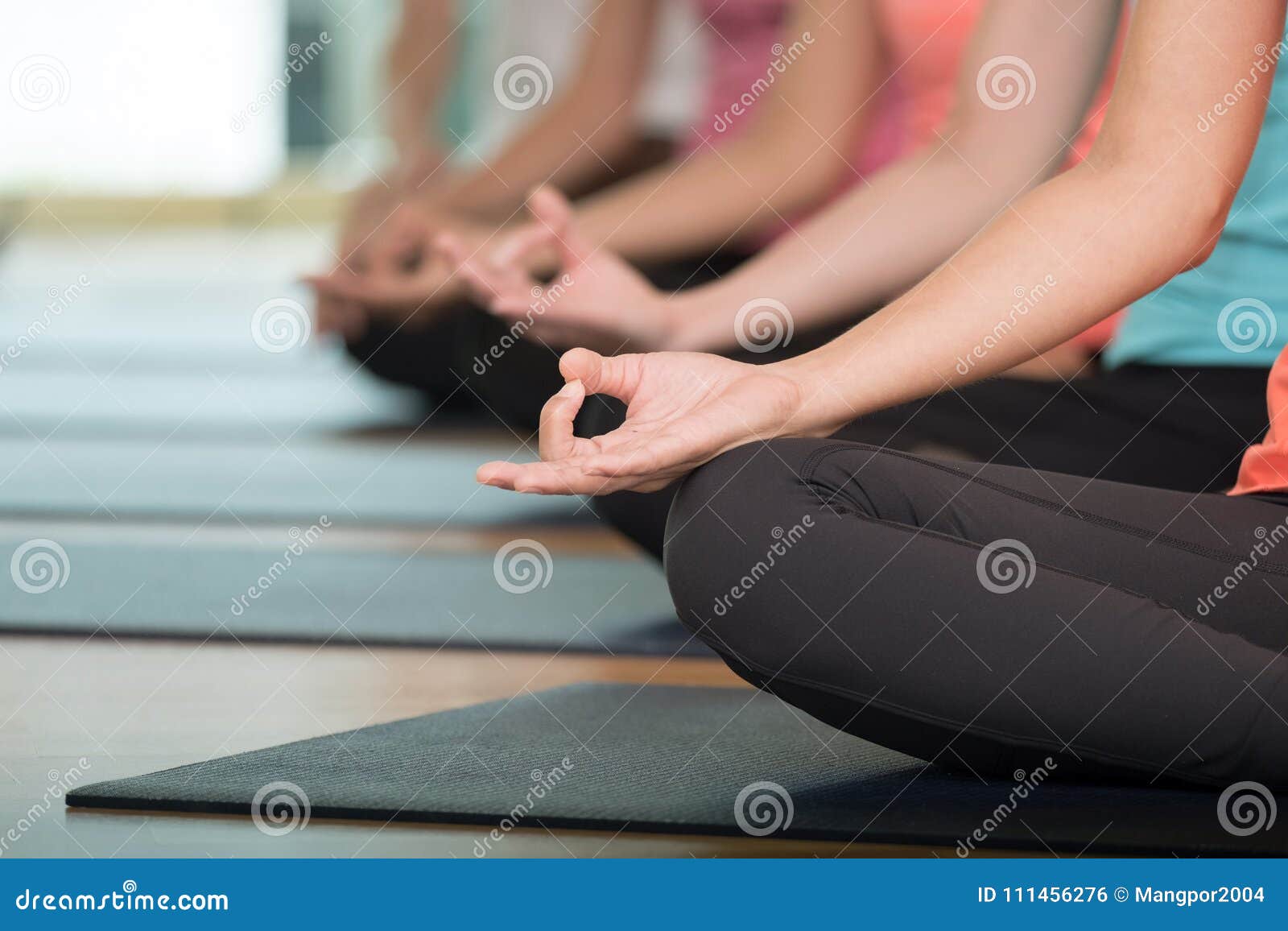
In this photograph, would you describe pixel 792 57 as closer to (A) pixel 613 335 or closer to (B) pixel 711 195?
(B) pixel 711 195

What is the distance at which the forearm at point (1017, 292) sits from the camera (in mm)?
987

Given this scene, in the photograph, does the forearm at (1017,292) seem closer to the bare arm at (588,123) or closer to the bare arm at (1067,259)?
the bare arm at (1067,259)

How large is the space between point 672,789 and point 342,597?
2.56 feet

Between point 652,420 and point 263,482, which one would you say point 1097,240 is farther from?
point 263,482

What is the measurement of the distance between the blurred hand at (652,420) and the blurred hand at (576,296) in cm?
57

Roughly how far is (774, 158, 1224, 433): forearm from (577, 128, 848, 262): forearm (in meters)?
0.97

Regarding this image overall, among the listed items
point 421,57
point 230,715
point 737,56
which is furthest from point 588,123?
point 230,715

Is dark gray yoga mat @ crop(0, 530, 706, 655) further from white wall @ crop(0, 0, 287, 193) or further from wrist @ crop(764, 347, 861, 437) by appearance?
white wall @ crop(0, 0, 287, 193)

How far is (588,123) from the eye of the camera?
276 cm

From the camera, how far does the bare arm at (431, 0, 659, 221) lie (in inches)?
106

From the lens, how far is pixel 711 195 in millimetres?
2100

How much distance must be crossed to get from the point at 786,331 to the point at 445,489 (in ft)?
3.47

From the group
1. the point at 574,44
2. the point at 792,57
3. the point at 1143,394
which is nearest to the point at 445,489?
the point at 792,57

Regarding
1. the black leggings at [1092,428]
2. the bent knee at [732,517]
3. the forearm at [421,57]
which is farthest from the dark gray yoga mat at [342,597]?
the forearm at [421,57]
